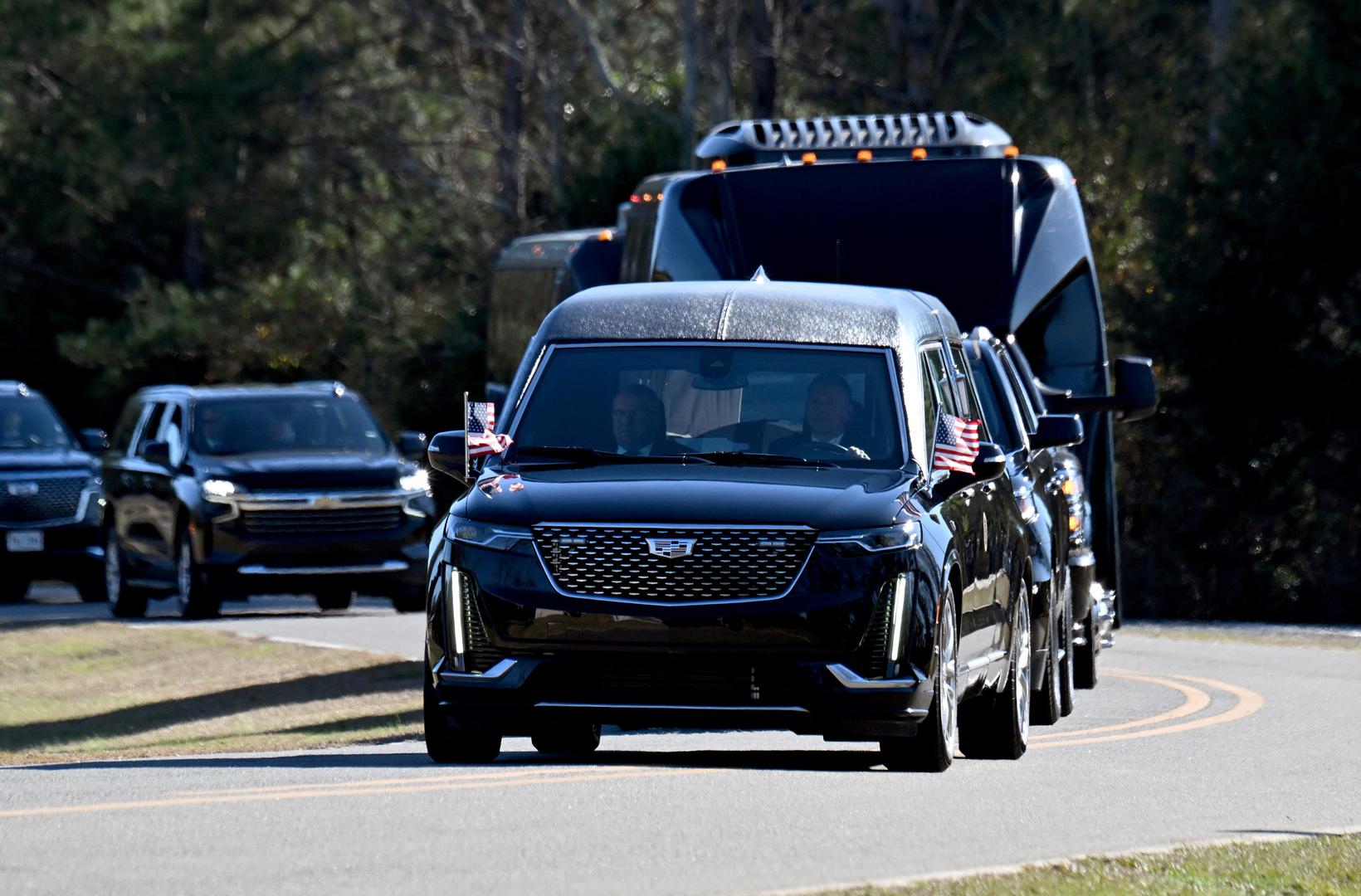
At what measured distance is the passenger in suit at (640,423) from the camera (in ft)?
37.1

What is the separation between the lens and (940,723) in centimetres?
1088

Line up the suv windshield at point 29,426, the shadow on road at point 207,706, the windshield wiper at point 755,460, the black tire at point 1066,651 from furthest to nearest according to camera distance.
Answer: the suv windshield at point 29,426 < the shadow on road at point 207,706 < the black tire at point 1066,651 < the windshield wiper at point 755,460

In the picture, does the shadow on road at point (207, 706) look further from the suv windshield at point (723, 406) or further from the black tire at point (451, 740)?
the suv windshield at point (723, 406)

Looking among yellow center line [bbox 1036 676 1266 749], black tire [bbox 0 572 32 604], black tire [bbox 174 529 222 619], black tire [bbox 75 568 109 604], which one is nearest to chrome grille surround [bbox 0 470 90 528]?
black tire [bbox 75 568 109 604]

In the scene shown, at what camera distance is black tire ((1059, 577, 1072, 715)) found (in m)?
14.9

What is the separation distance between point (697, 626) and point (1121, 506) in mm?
24104

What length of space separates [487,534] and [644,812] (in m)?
1.51

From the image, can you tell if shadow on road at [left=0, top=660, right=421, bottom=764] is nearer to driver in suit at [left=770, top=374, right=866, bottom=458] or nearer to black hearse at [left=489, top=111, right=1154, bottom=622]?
black hearse at [left=489, top=111, right=1154, bottom=622]

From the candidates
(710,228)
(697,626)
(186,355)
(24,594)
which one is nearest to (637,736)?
(697,626)

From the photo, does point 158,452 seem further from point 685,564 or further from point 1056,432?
point 685,564

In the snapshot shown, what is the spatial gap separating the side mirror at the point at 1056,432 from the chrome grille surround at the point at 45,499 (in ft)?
51.2

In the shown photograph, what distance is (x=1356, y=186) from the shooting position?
31.6 meters

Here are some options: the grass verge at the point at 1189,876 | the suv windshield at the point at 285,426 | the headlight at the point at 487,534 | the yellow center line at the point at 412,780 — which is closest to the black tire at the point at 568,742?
the yellow center line at the point at 412,780

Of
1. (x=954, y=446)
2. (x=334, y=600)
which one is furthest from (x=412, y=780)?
(x=334, y=600)
